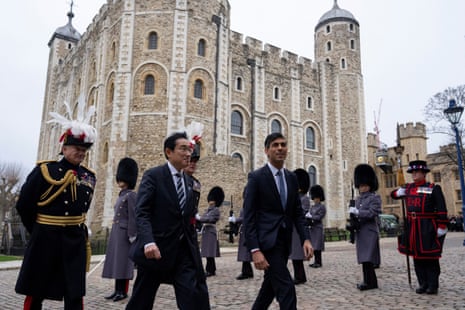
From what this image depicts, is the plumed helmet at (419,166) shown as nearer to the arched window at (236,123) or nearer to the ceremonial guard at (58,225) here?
the ceremonial guard at (58,225)

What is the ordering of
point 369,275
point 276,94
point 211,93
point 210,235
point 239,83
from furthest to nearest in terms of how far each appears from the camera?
point 276,94
point 239,83
point 211,93
point 210,235
point 369,275

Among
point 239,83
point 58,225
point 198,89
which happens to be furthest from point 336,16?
point 58,225

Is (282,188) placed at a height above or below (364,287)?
above

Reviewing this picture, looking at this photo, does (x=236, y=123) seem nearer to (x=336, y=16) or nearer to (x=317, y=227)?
(x=336, y=16)

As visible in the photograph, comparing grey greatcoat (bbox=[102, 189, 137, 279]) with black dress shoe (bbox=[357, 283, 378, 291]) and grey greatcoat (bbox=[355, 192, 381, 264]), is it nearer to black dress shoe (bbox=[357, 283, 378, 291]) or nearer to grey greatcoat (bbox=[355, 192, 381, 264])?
black dress shoe (bbox=[357, 283, 378, 291])

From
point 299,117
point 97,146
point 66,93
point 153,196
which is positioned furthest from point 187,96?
point 153,196

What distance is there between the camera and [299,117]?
1330 inches

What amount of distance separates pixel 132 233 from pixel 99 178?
1905cm

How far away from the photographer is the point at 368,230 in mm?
6914

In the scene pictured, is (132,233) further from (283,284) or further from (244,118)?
(244,118)

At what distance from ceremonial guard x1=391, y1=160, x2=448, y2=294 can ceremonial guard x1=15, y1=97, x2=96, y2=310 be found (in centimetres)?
500

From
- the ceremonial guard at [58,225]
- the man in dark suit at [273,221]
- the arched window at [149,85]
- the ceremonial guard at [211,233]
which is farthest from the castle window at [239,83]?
the ceremonial guard at [58,225]

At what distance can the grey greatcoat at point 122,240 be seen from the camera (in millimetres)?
6395

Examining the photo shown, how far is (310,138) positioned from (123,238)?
1174 inches
